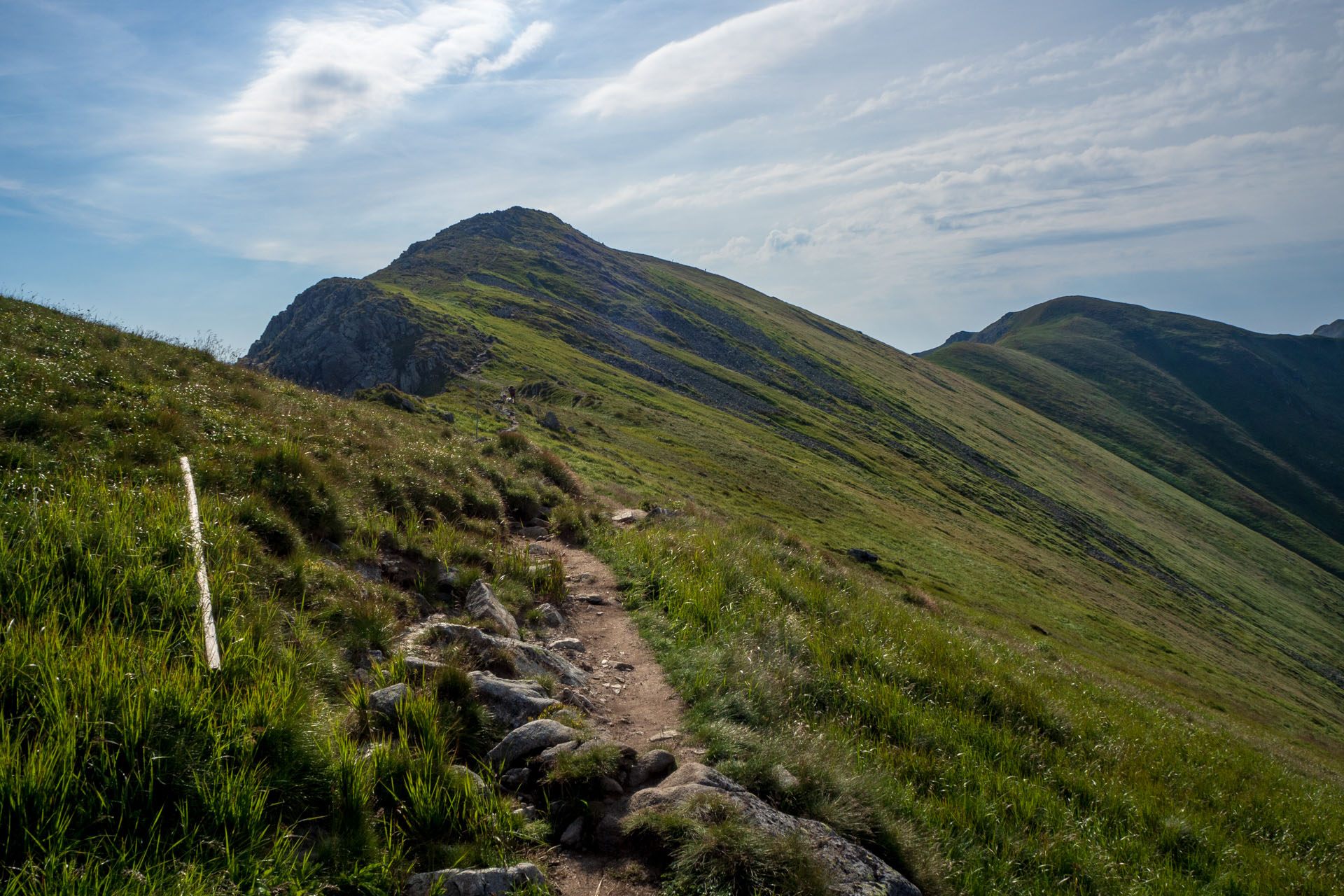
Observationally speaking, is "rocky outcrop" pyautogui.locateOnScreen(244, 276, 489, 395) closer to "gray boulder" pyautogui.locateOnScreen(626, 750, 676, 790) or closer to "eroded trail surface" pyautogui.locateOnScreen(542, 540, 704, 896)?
"eroded trail surface" pyautogui.locateOnScreen(542, 540, 704, 896)

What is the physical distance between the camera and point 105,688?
3.84 metres

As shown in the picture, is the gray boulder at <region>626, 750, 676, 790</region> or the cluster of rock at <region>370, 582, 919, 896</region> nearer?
the cluster of rock at <region>370, 582, 919, 896</region>

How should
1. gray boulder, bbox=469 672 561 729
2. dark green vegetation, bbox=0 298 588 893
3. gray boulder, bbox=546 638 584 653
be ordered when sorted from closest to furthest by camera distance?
dark green vegetation, bbox=0 298 588 893 → gray boulder, bbox=469 672 561 729 → gray boulder, bbox=546 638 584 653

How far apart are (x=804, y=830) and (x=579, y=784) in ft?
5.95

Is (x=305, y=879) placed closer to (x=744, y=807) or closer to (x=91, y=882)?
(x=91, y=882)

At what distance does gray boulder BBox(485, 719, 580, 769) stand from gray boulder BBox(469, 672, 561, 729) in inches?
11.7

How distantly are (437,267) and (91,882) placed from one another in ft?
520

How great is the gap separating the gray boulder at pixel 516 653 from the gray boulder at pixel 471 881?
9.32 feet

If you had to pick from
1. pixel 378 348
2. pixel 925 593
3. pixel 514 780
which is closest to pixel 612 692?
pixel 514 780

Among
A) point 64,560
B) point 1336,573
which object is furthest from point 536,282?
point 1336,573

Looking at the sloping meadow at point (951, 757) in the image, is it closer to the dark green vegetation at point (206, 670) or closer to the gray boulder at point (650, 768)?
the gray boulder at point (650, 768)

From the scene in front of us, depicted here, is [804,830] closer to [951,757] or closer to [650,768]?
[650,768]

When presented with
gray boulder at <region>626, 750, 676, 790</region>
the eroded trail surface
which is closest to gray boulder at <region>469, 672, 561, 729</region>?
the eroded trail surface

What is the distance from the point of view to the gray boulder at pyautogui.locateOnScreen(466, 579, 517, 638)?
8133 millimetres
